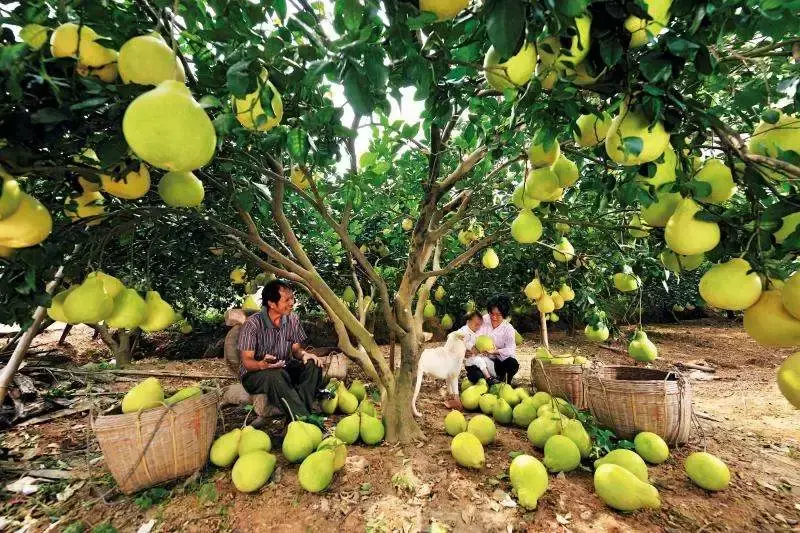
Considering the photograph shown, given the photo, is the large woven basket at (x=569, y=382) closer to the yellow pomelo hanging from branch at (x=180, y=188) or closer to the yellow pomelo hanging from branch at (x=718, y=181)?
the yellow pomelo hanging from branch at (x=718, y=181)

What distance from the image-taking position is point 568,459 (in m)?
2.92

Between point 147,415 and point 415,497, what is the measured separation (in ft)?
6.61

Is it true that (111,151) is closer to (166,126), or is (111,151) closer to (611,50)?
(166,126)

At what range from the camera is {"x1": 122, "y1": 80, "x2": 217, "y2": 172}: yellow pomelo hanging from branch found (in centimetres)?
100

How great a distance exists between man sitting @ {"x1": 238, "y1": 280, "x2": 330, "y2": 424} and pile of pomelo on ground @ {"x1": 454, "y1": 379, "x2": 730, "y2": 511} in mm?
1633

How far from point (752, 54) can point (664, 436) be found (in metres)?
3.48

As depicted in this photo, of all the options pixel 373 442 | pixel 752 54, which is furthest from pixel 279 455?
pixel 752 54

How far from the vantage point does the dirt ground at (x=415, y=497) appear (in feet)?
8.05

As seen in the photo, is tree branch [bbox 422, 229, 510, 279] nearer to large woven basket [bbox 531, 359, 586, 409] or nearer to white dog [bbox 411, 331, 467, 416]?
white dog [bbox 411, 331, 467, 416]

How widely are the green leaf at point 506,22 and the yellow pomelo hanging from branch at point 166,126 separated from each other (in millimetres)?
788

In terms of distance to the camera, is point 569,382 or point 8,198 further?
point 569,382

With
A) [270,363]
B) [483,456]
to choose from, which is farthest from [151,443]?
[483,456]

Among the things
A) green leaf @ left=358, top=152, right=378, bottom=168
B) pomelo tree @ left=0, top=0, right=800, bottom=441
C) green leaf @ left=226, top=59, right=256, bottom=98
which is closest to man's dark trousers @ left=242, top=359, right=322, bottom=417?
pomelo tree @ left=0, top=0, right=800, bottom=441

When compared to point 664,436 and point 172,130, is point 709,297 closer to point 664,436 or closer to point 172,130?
point 172,130
